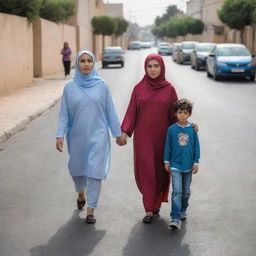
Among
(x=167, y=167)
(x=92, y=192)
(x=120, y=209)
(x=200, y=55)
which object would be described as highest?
(x=200, y=55)

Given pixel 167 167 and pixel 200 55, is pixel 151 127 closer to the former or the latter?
pixel 167 167

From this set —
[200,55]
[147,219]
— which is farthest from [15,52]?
[147,219]

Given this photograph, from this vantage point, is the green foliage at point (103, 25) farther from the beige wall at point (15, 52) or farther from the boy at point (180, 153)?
the boy at point (180, 153)

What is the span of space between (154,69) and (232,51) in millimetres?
19157

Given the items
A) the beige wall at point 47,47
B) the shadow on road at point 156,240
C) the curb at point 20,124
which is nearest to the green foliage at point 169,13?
the beige wall at point 47,47

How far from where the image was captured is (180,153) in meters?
4.79

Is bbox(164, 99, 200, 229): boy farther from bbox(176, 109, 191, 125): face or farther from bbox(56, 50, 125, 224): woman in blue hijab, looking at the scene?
bbox(56, 50, 125, 224): woman in blue hijab

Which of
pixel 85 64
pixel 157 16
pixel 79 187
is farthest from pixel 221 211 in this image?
pixel 157 16

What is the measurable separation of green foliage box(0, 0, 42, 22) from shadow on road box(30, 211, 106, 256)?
1568 cm

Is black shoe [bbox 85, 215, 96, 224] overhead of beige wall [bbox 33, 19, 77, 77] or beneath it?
beneath

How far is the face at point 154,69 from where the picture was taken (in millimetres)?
4801

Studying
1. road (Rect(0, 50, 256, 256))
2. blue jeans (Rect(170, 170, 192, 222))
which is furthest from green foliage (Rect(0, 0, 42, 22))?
blue jeans (Rect(170, 170, 192, 222))

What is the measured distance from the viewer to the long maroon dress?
4906 mm

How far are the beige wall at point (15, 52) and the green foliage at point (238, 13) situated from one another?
21087mm
